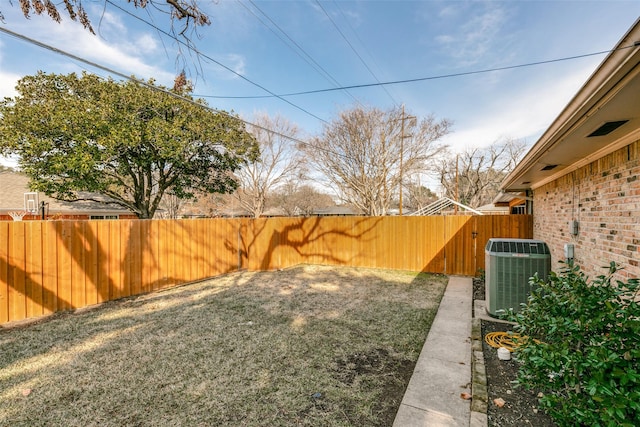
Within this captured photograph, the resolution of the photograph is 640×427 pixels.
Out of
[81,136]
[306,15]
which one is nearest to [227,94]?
[306,15]

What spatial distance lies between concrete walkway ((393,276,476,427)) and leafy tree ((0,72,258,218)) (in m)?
8.92

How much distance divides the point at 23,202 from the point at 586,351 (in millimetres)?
23121

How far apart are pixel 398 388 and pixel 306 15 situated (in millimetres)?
8866

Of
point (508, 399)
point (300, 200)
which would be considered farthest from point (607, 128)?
point (300, 200)

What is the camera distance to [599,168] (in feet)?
10.9

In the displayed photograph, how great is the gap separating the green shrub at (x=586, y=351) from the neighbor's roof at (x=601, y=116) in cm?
109

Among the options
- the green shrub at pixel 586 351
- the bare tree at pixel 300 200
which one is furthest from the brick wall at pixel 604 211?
the bare tree at pixel 300 200

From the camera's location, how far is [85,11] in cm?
247

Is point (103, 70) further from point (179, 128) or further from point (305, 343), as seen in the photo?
point (179, 128)

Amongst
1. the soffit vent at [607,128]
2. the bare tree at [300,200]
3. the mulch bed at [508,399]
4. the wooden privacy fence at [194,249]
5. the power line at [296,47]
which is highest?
the power line at [296,47]

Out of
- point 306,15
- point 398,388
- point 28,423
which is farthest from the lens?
point 306,15

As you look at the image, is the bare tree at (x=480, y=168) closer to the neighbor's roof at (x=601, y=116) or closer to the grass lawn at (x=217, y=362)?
the neighbor's roof at (x=601, y=116)

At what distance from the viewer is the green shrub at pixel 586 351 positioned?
5.02 ft

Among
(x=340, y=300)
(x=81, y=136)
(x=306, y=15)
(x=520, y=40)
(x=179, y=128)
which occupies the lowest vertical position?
(x=340, y=300)
